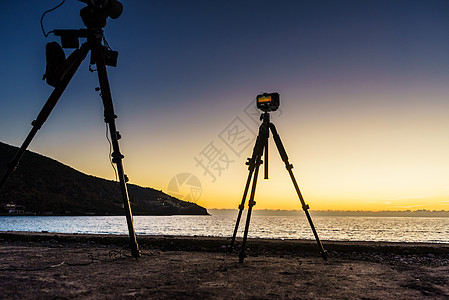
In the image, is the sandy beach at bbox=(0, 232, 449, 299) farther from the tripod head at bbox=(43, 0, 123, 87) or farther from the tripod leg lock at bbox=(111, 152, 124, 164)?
the tripod head at bbox=(43, 0, 123, 87)

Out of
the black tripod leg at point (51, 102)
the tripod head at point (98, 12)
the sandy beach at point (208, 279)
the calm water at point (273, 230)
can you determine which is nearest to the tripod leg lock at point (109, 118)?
the black tripod leg at point (51, 102)

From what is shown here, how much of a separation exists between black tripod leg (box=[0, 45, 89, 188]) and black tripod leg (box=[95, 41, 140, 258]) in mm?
366

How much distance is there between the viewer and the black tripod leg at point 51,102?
544 centimetres

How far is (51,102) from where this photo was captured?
577cm

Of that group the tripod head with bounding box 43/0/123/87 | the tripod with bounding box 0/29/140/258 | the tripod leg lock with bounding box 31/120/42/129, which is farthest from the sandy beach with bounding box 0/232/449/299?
the tripod head with bounding box 43/0/123/87

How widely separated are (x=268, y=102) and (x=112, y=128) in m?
3.48

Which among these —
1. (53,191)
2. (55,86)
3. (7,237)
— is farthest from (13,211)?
(55,86)

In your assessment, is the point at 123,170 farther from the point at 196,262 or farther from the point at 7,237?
the point at 7,237

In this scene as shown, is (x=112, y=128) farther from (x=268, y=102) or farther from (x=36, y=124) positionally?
(x=268, y=102)

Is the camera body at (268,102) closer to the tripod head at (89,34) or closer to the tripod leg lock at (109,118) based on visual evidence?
the tripod leg lock at (109,118)

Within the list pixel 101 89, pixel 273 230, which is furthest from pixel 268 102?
pixel 273 230

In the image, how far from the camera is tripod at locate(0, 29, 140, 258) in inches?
222

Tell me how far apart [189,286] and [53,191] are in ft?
737

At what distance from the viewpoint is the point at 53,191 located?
19538 cm
